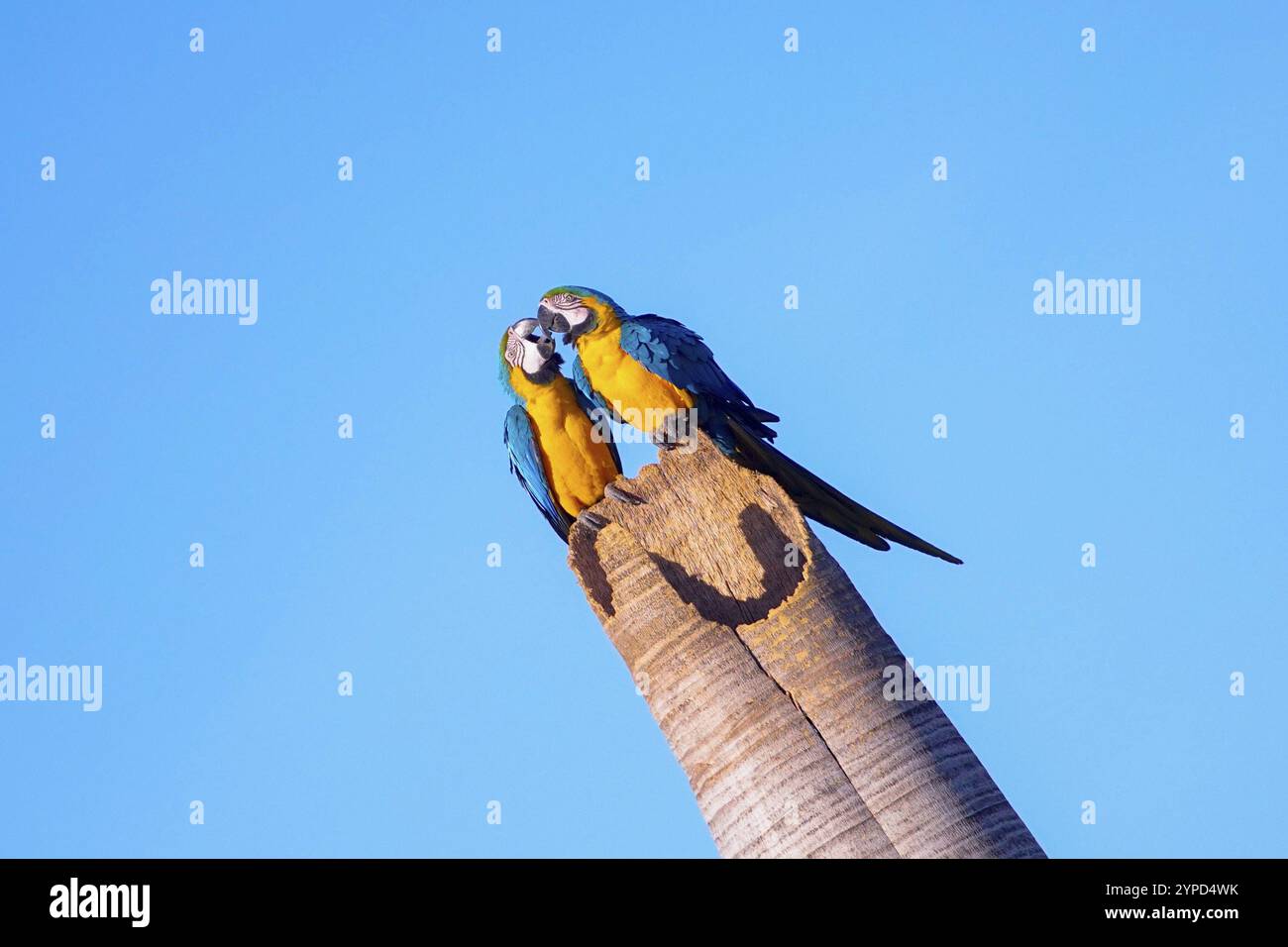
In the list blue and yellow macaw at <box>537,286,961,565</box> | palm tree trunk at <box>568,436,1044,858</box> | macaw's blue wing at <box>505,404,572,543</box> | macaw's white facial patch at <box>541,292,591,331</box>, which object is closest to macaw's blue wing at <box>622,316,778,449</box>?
blue and yellow macaw at <box>537,286,961,565</box>

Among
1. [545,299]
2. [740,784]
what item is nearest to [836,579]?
[740,784]

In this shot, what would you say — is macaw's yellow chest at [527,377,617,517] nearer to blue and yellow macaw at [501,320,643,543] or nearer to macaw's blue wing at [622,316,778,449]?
blue and yellow macaw at [501,320,643,543]

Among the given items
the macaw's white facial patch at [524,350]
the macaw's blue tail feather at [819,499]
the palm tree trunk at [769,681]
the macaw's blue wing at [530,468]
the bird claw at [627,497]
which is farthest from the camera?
the macaw's white facial patch at [524,350]

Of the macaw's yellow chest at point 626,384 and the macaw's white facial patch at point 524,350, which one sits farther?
the macaw's white facial patch at point 524,350

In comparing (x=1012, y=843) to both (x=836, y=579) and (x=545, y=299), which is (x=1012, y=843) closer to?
(x=836, y=579)

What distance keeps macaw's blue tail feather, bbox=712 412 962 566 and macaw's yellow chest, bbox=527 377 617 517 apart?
0.99 meters

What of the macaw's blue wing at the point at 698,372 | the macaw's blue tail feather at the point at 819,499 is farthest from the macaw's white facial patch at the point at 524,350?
the macaw's blue tail feather at the point at 819,499

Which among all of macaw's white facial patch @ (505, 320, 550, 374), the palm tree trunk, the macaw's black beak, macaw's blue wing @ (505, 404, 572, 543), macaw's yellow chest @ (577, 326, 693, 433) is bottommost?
the palm tree trunk

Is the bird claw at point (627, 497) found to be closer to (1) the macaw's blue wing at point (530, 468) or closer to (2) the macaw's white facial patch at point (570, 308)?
(1) the macaw's blue wing at point (530, 468)

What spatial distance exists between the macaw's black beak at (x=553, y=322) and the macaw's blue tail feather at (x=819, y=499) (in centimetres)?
153

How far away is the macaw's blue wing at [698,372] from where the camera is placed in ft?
33.4

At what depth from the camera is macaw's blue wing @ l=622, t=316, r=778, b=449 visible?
1020 cm
